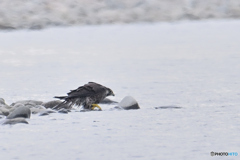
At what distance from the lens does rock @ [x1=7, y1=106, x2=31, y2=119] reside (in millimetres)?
14849

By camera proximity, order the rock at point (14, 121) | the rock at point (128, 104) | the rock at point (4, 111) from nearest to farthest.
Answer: the rock at point (14, 121)
the rock at point (4, 111)
the rock at point (128, 104)

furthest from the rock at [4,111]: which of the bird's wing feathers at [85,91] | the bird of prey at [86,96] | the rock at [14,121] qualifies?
the bird's wing feathers at [85,91]

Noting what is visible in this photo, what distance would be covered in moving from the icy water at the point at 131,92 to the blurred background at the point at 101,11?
6.82m

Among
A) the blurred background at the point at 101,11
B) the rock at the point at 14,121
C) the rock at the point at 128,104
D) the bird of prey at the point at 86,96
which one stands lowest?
the rock at the point at 14,121

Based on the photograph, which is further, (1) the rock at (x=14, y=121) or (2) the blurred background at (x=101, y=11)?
→ (2) the blurred background at (x=101, y=11)

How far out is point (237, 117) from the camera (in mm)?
15297

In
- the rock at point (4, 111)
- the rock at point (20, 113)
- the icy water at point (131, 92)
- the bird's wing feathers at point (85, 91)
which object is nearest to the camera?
the icy water at point (131, 92)

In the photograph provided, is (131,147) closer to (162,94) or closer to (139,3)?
(162,94)

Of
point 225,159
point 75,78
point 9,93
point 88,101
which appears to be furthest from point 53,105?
point 75,78

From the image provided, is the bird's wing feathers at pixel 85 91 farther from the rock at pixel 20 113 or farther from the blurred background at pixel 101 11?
the blurred background at pixel 101 11

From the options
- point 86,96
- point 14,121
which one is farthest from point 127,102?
point 14,121

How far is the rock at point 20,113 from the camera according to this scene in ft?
48.7

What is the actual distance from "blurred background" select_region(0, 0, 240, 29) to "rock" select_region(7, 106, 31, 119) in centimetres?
3496

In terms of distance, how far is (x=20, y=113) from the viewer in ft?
49.2
